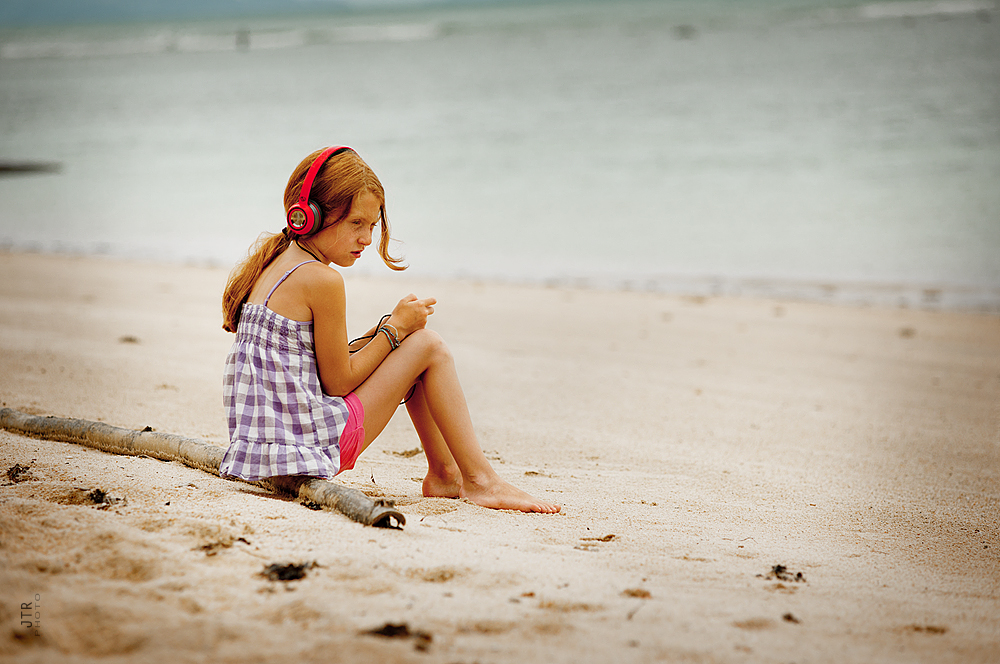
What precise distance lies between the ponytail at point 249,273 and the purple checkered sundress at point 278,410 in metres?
0.14

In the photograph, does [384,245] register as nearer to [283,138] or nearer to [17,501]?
[17,501]

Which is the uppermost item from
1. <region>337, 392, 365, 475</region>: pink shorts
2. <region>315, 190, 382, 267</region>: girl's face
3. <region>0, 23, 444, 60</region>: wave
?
<region>0, 23, 444, 60</region>: wave

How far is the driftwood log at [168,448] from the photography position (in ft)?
8.34

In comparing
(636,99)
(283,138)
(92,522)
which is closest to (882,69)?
(636,99)

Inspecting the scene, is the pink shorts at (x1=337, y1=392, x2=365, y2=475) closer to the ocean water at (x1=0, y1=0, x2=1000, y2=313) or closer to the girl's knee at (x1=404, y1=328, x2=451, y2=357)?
the girl's knee at (x1=404, y1=328, x2=451, y2=357)

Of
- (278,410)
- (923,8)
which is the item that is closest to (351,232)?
(278,410)

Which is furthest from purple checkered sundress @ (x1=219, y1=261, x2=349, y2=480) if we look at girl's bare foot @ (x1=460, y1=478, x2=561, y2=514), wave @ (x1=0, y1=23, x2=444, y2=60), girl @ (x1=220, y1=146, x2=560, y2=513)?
wave @ (x1=0, y1=23, x2=444, y2=60)

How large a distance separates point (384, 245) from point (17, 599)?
1.64 meters

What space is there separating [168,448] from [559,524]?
5.14ft

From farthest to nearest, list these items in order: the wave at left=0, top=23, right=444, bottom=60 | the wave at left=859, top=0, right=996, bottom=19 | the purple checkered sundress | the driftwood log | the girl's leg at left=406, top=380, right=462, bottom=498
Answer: the wave at left=0, top=23, right=444, bottom=60
the wave at left=859, top=0, right=996, bottom=19
the girl's leg at left=406, top=380, right=462, bottom=498
the purple checkered sundress
the driftwood log

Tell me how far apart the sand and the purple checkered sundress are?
0.46ft

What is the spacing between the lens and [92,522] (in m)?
2.27

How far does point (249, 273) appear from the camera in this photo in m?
2.87

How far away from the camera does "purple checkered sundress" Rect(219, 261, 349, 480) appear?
8.82 ft
